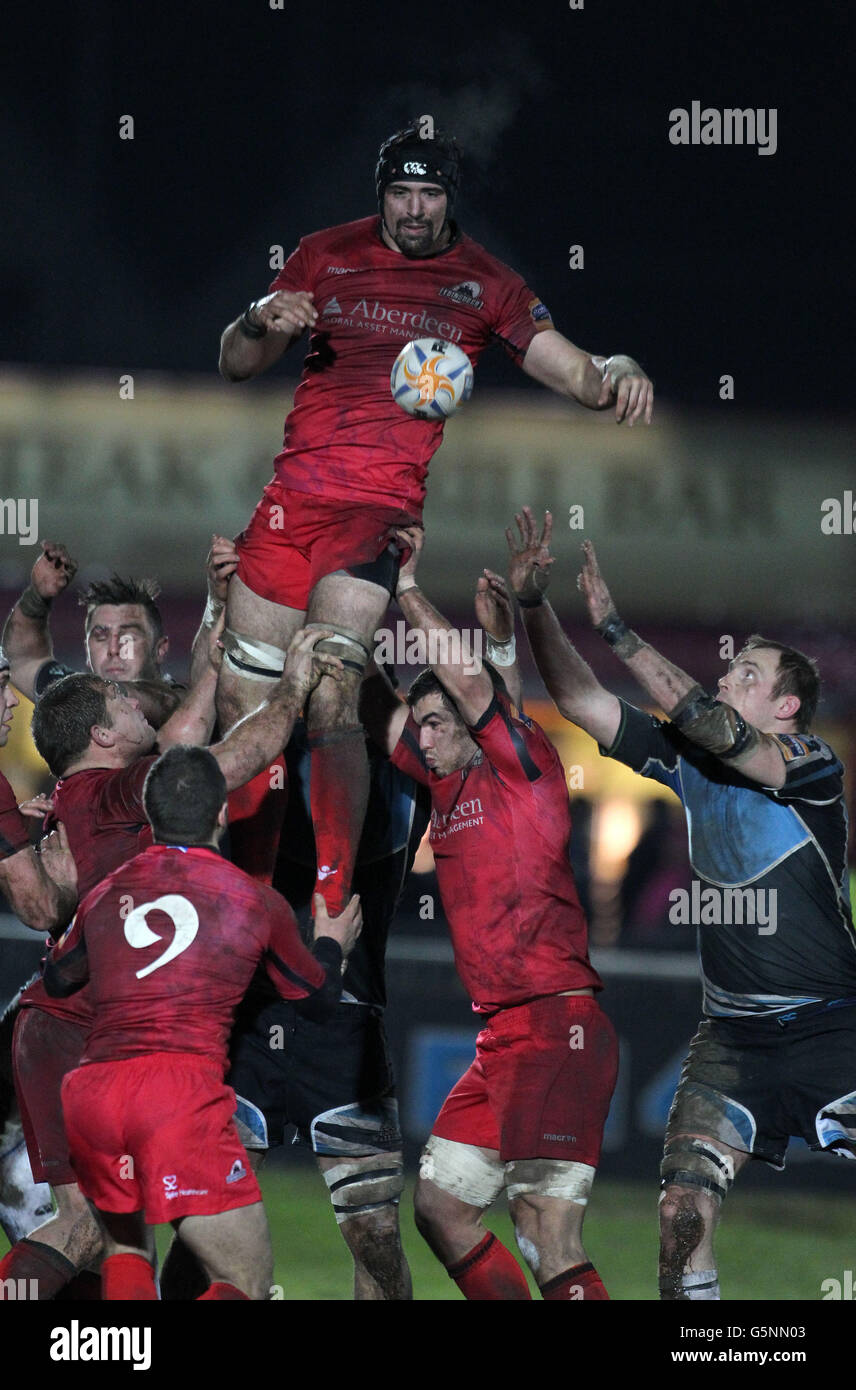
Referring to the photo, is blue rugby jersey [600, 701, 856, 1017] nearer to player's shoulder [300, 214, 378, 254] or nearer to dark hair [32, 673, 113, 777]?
dark hair [32, 673, 113, 777]

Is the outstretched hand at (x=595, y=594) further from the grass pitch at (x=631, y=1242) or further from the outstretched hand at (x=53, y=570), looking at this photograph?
the grass pitch at (x=631, y=1242)

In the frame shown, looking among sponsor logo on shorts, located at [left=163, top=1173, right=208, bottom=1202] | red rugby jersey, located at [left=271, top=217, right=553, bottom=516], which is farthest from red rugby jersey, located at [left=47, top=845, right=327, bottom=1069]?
red rugby jersey, located at [left=271, top=217, right=553, bottom=516]

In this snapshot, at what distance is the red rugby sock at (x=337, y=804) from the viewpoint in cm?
513

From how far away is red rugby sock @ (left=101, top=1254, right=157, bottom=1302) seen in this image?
15.3 ft

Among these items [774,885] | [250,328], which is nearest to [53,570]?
[250,328]

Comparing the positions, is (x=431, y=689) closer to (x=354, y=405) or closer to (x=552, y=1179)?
(x=354, y=405)

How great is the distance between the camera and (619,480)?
572 inches

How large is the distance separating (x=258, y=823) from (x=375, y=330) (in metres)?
1.81

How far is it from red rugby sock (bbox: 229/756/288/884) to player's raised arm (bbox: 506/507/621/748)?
3.43 feet

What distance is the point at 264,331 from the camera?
5344 millimetres

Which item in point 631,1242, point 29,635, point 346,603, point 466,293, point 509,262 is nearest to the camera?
point 346,603
